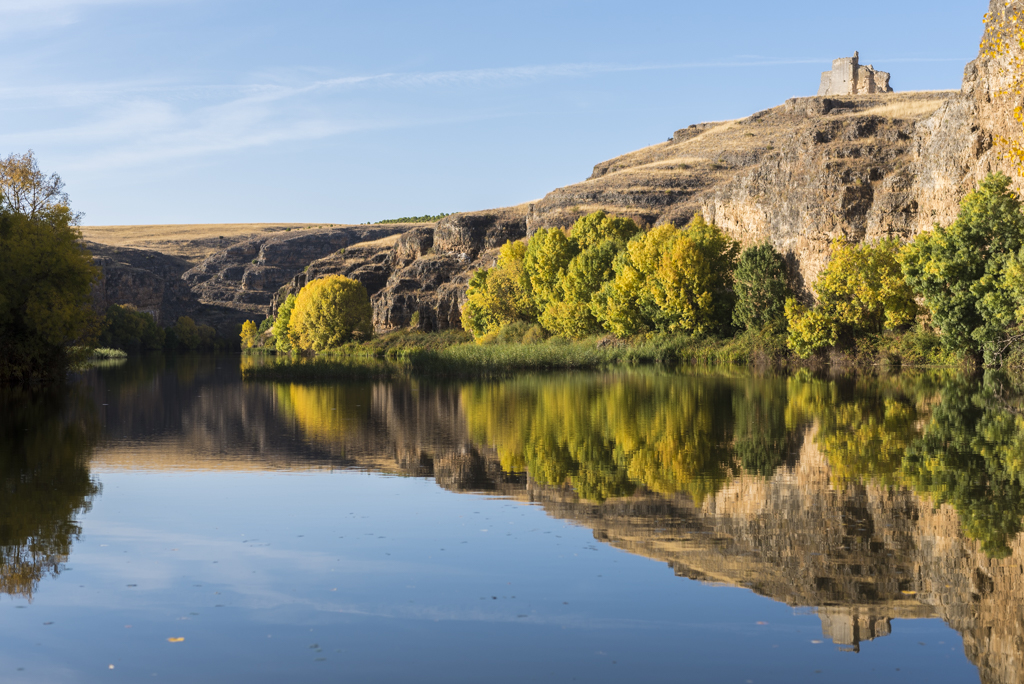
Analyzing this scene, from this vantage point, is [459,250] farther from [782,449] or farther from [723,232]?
[782,449]

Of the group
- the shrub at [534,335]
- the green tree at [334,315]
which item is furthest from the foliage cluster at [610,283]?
the green tree at [334,315]

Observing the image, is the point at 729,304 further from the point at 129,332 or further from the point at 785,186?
the point at 129,332

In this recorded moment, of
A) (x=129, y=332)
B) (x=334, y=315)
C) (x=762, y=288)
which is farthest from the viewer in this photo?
(x=129, y=332)

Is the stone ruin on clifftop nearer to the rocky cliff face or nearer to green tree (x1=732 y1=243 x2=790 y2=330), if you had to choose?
the rocky cliff face

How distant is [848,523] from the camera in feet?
39.5

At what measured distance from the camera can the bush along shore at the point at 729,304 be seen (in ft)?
153

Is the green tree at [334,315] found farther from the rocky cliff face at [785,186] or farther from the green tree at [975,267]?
the green tree at [975,267]

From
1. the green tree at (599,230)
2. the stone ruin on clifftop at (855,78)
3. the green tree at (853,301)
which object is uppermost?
the stone ruin on clifftop at (855,78)

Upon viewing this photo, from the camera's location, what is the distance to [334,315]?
124 meters

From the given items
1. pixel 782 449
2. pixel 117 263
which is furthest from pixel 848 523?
pixel 117 263

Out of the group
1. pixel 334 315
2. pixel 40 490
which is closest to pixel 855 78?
pixel 334 315

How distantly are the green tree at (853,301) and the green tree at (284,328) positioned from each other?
314ft

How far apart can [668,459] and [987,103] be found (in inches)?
1930

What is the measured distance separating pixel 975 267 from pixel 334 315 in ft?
298
